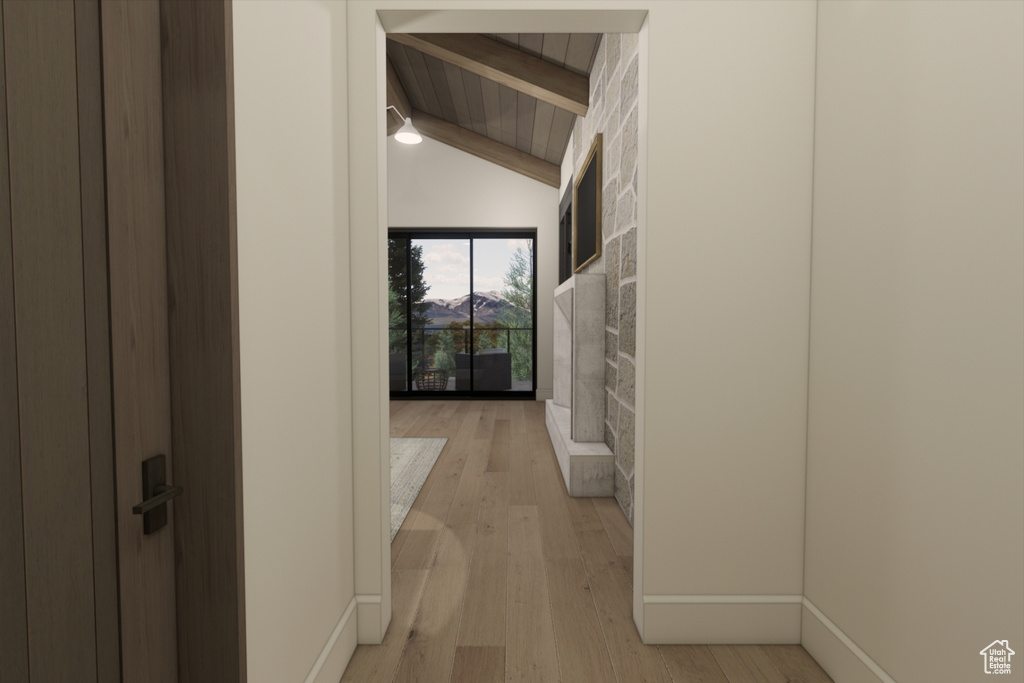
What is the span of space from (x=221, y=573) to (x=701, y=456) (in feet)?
4.35

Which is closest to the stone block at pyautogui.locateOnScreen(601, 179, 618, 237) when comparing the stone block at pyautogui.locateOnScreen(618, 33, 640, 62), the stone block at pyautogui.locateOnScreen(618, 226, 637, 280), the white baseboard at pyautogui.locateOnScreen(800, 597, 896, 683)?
the stone block at pyautogui.locateOnScreen(618, 226, 637, 280)

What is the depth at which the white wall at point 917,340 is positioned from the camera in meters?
1.01

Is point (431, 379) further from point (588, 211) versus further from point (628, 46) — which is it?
point (628, 46)

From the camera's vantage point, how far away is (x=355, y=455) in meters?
1.65

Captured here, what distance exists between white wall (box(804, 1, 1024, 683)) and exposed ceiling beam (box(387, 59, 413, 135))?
4.02m

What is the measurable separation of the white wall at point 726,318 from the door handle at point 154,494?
127cm

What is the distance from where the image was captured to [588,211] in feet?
12.0

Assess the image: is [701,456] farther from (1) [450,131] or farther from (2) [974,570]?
(1) [450,131]

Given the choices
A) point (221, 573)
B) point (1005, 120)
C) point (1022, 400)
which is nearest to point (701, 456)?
point (1022, 400)

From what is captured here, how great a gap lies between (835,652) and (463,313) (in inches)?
200

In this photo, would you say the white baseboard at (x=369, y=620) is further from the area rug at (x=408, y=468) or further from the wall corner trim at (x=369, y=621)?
the area rug at (x=408, y=468)

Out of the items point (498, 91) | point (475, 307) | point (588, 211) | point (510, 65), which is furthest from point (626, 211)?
point (475, 307)

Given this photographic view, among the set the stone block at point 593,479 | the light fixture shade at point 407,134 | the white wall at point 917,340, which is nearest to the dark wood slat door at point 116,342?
the white wall at point 917,340

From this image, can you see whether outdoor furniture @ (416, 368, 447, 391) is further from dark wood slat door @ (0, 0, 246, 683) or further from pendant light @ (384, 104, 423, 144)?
dark wood slat door @ (0, 0, 246, 683)
